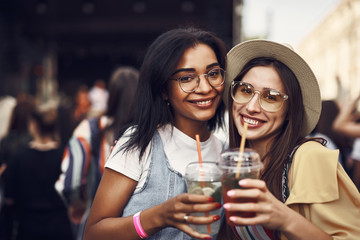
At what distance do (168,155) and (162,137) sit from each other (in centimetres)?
11

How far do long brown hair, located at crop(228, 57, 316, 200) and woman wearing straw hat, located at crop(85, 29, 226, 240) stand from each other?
10.3 inches

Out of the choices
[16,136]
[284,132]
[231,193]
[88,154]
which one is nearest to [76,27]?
[16,136]

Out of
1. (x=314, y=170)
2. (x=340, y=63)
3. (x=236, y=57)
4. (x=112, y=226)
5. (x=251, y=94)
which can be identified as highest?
(x=340, y=63)

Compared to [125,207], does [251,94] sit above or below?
above

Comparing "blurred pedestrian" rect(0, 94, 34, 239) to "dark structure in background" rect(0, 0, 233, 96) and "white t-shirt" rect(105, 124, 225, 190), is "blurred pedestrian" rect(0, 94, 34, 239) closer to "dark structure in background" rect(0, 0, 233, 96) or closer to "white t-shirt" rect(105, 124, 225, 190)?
"white t-shirt" rect(105, 124, 225, 190)

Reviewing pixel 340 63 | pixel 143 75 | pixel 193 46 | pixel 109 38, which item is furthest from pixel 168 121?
pixel 340 63

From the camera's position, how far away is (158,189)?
181cm

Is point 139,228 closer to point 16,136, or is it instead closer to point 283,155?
point 283,155

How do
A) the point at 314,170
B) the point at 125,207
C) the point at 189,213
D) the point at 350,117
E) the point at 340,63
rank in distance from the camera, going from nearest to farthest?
the point at 189,213
the point at 314,170
the point at 125,207
the point at 350,117
the point at 340,63

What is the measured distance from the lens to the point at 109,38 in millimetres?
15641

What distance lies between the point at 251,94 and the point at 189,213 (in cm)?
75

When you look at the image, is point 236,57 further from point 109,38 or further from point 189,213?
point 109,38

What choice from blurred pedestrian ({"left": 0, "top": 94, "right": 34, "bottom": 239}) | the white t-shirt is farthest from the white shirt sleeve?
blurred pedestrian ({"left": 0, "top": 94, "right": 34, "bottom": 239})

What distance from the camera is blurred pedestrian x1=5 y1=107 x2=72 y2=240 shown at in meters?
3.29
